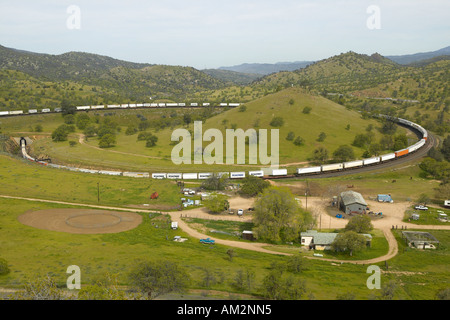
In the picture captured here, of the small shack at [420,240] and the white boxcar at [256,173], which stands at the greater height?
the white boxcar at [256,173]

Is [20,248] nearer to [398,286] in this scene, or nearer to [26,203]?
[26,203]

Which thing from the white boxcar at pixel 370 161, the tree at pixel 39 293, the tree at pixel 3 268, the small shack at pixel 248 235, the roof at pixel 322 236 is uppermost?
the white boxcar at pixel 370 161

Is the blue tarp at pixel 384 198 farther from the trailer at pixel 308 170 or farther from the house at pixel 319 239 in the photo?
the trailer at pixel 308 170

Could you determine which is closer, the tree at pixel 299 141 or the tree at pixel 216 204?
the tree at pixel 216 204

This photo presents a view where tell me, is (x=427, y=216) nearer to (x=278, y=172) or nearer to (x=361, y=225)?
(x=361, y=225)

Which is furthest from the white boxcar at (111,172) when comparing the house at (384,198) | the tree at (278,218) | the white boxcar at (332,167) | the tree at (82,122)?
the tree at (82,122)

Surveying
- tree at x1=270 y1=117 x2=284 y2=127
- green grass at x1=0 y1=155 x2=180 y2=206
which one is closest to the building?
green grass at x1=0 y1=155 x2=180 y2=206

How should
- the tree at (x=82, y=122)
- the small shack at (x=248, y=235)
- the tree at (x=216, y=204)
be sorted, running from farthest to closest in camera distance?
the tree at (x=82, y=122)
the tree at (x=216, y=204)
the small shack at (x=248, y=235)
